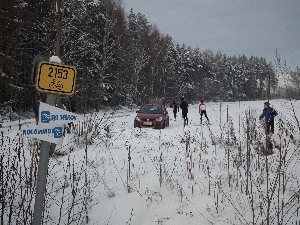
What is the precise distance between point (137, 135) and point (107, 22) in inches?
736

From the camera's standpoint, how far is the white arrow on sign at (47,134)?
179 centimetres

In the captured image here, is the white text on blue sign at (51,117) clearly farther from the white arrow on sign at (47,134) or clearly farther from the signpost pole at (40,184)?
the signpost pole at (40,184)

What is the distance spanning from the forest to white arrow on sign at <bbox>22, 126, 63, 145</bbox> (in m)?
0.48

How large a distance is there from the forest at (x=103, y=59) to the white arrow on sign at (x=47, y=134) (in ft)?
1.59

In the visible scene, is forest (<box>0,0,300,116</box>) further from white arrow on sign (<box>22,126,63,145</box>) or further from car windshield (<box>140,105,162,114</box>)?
car windshield (<box>140,105,162,114</box>)

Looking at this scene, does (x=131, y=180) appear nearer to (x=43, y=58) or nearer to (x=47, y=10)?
(x=43, y=58)

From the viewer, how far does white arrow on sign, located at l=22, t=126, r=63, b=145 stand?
179 centimetres

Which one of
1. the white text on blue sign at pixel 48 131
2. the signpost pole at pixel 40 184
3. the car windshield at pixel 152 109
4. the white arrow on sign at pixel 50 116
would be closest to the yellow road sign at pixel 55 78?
the white arrow on sign at pixel 50 116

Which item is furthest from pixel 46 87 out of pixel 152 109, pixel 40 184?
pixel 152 109

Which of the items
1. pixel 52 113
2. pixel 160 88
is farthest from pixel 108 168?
pixel 160 88

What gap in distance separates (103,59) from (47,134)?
23.2 m

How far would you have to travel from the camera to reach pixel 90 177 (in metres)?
4.46

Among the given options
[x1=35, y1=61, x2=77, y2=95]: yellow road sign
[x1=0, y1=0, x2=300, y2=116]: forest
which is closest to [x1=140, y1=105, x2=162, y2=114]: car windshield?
[x1=0, y1=0, x2=300, y2=116]: forest

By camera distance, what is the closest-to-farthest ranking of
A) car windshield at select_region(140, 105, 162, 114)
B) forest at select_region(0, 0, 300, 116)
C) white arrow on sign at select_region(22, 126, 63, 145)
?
1. white arrow on sign at select_region(22, 126, 63, 145)
2. forest at select_region(0, 0, 300, 116)
3. car windshield at select_region(140, 105, 162, 114)
